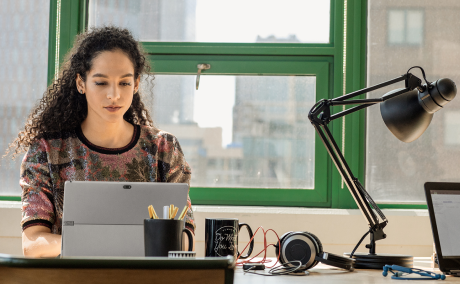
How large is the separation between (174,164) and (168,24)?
2.82 ft

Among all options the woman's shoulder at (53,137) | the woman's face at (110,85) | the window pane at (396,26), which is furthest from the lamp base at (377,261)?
the window pane at (396,26)

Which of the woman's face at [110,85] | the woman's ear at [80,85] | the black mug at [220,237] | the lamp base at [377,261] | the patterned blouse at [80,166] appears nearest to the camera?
the black mug at [220,237]

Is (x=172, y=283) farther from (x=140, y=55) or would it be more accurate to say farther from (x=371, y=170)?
(x=371, y=170)

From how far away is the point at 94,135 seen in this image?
1.61 metres

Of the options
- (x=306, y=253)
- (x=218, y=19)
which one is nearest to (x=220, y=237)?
(x=306, y=253)

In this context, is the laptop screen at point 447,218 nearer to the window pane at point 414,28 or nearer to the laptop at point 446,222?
the laptop at point 446,222

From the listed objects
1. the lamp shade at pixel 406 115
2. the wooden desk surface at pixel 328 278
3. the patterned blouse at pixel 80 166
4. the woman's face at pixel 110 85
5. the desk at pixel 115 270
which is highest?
the woman's face at pixel 110 85

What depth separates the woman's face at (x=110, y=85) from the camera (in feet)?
5.03

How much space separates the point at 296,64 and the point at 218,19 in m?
0.43

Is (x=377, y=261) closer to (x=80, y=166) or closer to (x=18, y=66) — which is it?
(x=80, y=166)

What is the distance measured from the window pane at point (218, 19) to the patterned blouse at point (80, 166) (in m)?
0.70

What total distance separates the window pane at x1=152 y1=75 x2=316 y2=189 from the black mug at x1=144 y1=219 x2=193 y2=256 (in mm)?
1216

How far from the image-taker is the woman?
1.49m

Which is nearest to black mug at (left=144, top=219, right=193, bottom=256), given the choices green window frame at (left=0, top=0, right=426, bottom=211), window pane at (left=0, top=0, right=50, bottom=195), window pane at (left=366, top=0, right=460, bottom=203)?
green window frame at (left=0, top=0, right=426, bottom=211)
